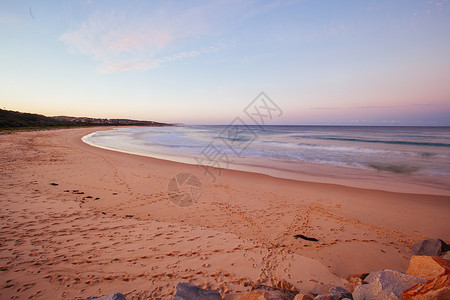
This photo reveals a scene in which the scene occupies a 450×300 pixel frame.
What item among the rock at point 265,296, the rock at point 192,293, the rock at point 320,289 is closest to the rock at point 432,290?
the rock at point 320,289

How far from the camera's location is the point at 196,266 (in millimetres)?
3418

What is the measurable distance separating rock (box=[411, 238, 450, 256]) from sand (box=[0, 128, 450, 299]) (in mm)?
259

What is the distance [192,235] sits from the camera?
14.6ft

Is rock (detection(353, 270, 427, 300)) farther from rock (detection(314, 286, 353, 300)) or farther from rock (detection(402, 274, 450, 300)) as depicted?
rock (detection(402, 274, 450, 300))

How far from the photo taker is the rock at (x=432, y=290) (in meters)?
1.97

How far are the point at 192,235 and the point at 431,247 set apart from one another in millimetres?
4724

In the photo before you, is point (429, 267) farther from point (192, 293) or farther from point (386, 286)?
point (192, 293)

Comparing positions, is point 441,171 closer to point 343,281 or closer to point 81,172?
point 343,281

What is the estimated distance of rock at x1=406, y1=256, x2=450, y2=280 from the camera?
7.75ft

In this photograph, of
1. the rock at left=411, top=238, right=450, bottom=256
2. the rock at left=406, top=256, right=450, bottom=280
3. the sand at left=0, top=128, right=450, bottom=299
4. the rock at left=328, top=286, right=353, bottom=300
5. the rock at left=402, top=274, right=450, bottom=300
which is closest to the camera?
the rock at left=402, top=274, right=450, bottom=300

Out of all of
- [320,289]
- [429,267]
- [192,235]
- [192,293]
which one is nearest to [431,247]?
[429,267]

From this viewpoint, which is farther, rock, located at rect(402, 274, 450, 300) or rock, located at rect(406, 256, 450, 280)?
rock, located at rect(406, 256, 450, 280)

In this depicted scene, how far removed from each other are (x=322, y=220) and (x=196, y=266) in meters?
3.79

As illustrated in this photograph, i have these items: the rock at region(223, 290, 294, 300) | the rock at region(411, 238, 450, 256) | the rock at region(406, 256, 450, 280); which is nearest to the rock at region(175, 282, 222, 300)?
the rock at region(223, 290, 294, 300)
